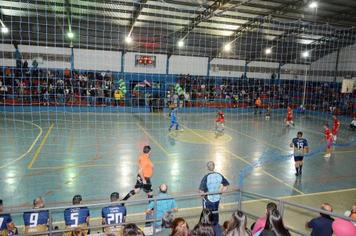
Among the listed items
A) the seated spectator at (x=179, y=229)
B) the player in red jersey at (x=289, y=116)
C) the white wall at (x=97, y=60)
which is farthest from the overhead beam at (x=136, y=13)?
the seated spectator at (x=179, y=229)

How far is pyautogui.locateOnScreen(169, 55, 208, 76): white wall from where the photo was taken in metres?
30.9

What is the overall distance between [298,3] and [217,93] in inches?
465

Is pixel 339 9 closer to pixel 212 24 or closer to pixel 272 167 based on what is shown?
pixel 212 24

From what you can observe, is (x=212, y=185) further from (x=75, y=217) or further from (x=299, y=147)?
(x=299, y=147)

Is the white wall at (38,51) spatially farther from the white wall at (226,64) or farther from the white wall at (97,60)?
the white wall at (226,64)

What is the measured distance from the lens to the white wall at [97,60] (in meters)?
26.9

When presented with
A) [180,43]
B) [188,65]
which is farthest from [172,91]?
[188,65]

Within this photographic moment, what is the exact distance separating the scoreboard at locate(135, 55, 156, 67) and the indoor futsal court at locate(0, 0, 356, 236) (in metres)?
0.15

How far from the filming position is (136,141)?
1574 centimetres

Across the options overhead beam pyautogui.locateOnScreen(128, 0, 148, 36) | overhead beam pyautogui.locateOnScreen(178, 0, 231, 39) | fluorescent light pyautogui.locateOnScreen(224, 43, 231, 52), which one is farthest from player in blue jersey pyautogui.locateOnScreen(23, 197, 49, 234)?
fluorescent light pyautogui.locateOnScreen(224, 43, 231, 52)

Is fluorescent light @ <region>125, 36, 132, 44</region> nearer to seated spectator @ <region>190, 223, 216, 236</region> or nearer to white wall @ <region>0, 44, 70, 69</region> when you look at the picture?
white wall @ <region>0, 44, 70, 69</region>

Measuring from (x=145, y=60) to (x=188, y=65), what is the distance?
4.96 m

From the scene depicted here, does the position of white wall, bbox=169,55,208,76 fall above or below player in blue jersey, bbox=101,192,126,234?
above

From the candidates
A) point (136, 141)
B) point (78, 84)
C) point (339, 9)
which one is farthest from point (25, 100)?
point (339, 9)
